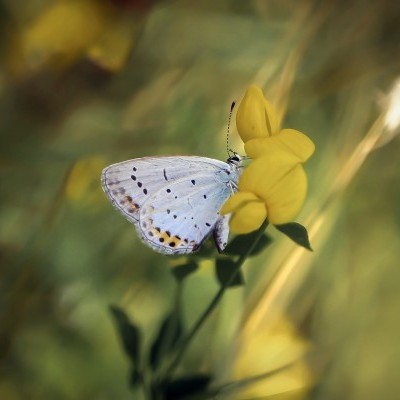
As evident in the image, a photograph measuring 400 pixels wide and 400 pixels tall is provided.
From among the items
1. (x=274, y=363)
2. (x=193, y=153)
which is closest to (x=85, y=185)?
(x=193, y=153)

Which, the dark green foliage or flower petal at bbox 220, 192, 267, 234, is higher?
flower petal at bbox 220, 192, 267, 234

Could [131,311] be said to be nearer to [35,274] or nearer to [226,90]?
[35,274]

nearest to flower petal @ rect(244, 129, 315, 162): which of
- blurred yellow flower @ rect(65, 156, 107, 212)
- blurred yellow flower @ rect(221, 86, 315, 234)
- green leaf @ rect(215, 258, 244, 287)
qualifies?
blurred yellow flower @ rect(221, 86, 315, 234)

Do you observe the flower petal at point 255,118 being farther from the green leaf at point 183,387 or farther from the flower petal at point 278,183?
the green leaf at point 183,387

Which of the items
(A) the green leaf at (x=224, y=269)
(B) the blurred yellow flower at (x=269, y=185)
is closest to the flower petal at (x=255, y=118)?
(B) the blurred yellow flower at (x=269, y=185)

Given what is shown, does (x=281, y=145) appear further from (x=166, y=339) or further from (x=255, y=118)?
(x=166, y=339)

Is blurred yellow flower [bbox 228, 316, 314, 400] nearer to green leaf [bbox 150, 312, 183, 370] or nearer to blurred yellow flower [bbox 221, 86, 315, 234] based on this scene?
green leaf [bbox 150, 312, 183, 370]

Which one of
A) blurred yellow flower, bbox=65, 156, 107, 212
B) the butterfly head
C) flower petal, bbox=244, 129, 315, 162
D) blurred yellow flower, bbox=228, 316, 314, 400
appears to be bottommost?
blurred yellow flower, bbox=228, 316, 314, 400
